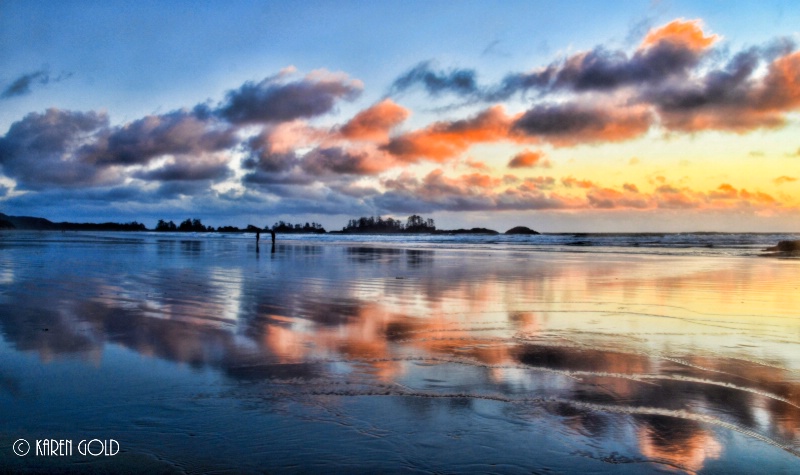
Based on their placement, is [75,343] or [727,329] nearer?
[75,343]

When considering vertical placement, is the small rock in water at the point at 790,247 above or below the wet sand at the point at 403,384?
above

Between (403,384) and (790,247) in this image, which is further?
(790,247)

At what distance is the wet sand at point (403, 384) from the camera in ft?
15.2

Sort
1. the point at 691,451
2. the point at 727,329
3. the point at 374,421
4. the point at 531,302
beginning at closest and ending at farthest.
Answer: the point at 691,451, the point at 374,421, the point at 727,329, the point at 531,302

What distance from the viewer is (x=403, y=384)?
660 centimetres

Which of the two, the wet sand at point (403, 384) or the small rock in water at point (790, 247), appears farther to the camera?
the small rock in water at point (790, 247)

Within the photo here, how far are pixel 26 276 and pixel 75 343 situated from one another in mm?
13976

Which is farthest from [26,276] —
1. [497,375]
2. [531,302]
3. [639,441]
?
[639,441]

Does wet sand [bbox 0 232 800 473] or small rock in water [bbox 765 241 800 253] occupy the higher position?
small rock in water [bbox 765 241 800 253]

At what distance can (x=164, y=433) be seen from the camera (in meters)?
4.96

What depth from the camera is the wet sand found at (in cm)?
464

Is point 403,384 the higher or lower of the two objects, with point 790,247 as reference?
lower

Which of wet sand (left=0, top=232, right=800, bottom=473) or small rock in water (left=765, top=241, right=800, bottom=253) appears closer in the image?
wet sand (left=0, top=232, right=800, bottom=473)

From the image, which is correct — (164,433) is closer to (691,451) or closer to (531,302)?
(691,451)
